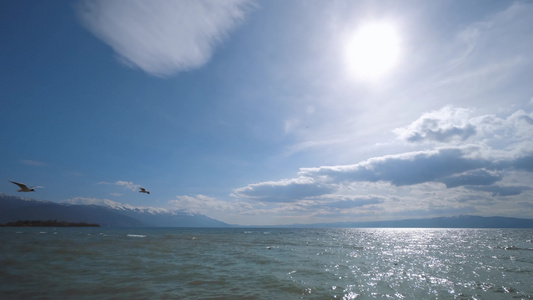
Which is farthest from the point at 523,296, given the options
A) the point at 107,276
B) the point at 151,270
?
the point at 107,276

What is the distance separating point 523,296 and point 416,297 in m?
6.82

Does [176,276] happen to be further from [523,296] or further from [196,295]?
[523,296]

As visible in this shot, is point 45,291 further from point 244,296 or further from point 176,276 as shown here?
point 244,296

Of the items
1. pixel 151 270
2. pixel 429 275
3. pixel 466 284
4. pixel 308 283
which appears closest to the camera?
pixel 308 283

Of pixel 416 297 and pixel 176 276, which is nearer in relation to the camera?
pixel 416 297

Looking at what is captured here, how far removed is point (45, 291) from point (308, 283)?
14.0 metres

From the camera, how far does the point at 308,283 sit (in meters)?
15.9

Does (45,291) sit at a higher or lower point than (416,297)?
higher

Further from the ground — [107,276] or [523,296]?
[107,276]

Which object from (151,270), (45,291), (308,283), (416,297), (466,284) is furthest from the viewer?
(151,270)

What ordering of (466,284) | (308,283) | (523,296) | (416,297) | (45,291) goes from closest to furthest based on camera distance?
(45,291) → (416,297) → (523,296) → (308,283) → (466,284)

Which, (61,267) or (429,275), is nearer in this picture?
(61,267)

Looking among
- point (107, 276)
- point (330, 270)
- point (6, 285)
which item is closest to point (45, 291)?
point (6, 285)

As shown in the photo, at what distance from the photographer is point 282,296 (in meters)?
13.0
